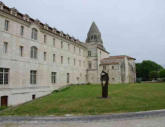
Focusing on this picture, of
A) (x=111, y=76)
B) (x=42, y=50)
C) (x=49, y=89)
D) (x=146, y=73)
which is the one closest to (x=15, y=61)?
(x=42, y=50)

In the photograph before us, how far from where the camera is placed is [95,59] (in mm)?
43375

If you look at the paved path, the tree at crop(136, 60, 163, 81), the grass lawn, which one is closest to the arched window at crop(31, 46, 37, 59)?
the grass lawn

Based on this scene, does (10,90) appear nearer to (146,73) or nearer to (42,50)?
(42,50)

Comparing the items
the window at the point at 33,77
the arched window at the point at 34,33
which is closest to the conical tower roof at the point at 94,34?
the arched window at the point at 34,33

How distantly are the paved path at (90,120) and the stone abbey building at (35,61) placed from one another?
1173 cm

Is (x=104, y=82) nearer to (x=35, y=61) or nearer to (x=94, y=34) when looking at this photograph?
(x=35, y=61)

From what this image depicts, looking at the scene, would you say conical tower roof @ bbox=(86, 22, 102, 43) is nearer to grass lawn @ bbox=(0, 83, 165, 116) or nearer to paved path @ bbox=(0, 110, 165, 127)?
grass lawn @ bbox=(0, 83, 165, 116)

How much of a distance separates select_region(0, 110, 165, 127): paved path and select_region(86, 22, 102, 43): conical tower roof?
43.1 meters

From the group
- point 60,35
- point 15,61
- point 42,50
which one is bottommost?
point 15,61

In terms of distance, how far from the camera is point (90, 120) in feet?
33.3

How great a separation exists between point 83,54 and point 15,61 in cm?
2341

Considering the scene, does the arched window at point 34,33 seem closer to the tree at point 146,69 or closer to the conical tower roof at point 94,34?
the conical tower roof at point 94,34

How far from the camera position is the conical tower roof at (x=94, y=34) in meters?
52.2

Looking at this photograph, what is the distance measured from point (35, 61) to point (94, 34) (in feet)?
101
